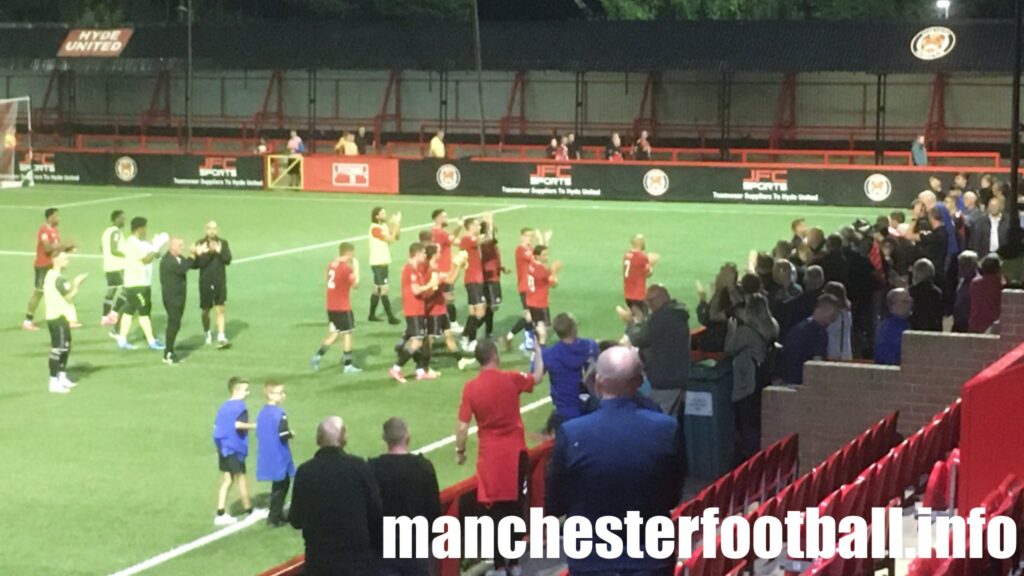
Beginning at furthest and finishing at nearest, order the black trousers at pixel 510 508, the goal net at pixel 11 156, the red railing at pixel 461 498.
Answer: the goal net at pixel 11 156 → the black trousers at pixel 510 508 → the red railing at pixel 461 498

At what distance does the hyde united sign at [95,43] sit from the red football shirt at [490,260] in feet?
147

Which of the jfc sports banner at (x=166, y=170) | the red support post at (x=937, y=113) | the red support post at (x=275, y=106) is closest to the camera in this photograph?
the jfc sports banner at (x=166, y=170)

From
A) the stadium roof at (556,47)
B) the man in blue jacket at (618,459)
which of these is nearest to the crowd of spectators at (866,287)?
the man in blue jacket at (618,459)

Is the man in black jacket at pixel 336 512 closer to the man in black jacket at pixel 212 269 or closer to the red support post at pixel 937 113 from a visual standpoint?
the man in black jacket at pixel 212 269

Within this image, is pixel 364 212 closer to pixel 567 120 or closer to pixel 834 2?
pixel 567 120

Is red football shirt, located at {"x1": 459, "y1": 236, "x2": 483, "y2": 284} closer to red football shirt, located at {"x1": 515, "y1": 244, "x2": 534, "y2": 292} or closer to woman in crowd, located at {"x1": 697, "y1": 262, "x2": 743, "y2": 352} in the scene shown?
red football shirt, located at {"x1": 515, "y1": 244, "x2": 534, "y2": 292}

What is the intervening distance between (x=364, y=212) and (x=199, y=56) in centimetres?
2335

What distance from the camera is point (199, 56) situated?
62.8 m

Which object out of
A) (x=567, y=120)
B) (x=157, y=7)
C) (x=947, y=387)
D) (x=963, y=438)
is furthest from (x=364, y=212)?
(x=157, y=7)

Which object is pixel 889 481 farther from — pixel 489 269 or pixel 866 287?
pixel 489 269

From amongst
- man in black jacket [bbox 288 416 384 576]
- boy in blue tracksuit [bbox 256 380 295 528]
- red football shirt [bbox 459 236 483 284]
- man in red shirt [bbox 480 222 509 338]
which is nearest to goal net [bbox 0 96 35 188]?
man in red shirt [bbox 480 222 509 338]

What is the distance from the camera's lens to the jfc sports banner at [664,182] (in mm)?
41719

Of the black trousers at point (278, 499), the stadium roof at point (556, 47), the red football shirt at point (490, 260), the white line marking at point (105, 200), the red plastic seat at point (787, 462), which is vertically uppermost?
the stadium roof at point (556, 47)

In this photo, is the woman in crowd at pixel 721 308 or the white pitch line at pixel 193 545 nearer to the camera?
the white pitch line at pixel 193 545
